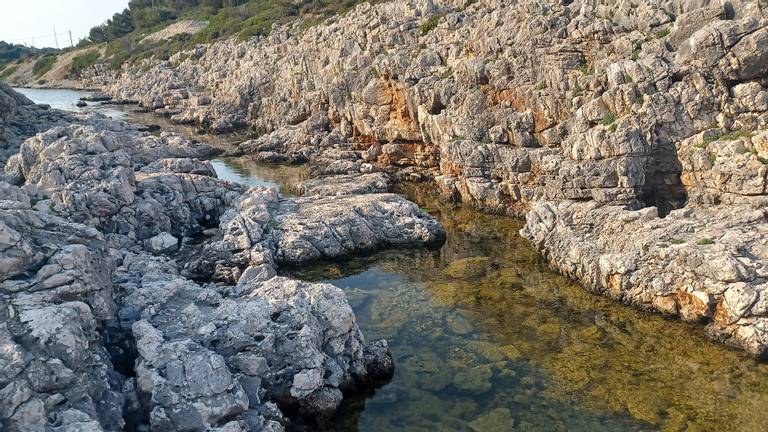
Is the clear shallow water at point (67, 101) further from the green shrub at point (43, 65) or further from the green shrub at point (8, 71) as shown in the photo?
the green shrub at point (8, 71)

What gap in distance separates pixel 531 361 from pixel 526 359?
0.22m

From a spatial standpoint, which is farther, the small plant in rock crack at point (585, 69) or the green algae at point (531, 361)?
the small plant in rock crack at point (585, 69)

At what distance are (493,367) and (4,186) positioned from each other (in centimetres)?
2130

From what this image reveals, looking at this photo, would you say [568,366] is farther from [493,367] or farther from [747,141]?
[747,141]

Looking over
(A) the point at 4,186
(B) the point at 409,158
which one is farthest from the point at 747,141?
(A) the point at 4,186

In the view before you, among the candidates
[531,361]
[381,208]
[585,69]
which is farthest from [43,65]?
[531,361]

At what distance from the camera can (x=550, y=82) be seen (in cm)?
3738

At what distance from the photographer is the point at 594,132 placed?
3181cm

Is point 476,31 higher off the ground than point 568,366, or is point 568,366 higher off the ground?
point 476,31

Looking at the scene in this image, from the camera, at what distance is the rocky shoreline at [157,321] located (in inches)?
590

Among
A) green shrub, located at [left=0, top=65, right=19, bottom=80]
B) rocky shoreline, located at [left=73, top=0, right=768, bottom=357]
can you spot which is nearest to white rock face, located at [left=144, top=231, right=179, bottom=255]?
rocky shoreline, located at [left=73, top=0, right=768, bottom=357]

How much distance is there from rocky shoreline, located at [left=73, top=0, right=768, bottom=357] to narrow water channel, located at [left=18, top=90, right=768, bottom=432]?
1.73 metres

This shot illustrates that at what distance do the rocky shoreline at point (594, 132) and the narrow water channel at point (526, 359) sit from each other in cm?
173

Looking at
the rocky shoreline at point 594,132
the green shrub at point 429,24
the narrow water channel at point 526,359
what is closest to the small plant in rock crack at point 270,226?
the narrow water channel at point 526,359
